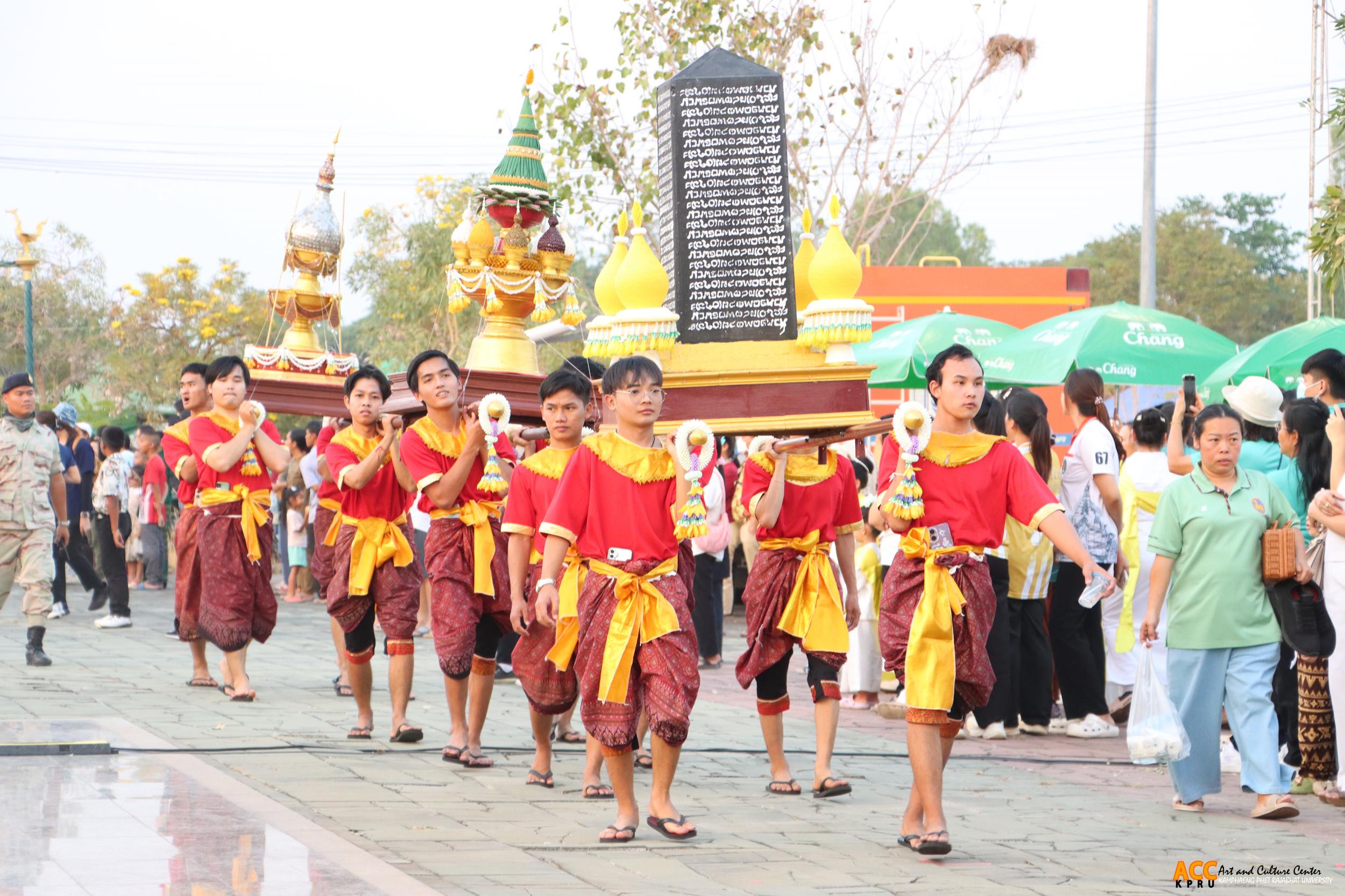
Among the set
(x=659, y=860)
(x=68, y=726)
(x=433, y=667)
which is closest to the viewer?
(x=659, y=860)

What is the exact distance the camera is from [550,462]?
7000 mm

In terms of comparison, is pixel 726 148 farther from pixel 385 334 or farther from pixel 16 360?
pixel 16 360

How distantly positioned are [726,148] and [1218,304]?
43.3 metres

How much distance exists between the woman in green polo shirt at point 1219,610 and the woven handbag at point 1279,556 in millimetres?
39

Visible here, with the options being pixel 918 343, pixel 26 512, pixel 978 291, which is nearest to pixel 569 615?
pixel 26 512

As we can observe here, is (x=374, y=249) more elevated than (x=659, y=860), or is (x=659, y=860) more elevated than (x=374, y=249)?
(x=374, y=249)

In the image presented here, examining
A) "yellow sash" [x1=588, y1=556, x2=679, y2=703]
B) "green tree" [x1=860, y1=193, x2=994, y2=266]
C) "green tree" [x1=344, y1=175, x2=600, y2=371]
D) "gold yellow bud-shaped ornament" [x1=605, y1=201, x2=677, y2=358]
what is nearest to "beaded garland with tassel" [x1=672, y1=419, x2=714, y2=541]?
"yellow sash" [x1=588, y1=556, x2=679, y2=703]

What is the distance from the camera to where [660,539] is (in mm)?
6043

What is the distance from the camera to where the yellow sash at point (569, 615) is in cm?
644

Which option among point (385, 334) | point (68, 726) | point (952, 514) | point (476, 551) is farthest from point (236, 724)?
point (385, 334)

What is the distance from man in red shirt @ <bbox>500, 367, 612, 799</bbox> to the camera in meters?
6.72

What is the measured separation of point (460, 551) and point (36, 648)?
4.86 metres

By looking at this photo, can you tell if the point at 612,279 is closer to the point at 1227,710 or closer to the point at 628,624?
the point at 628,624

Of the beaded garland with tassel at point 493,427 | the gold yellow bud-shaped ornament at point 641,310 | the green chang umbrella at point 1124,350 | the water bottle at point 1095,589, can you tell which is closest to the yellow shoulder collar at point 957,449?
the water bottle at point 1095,589
